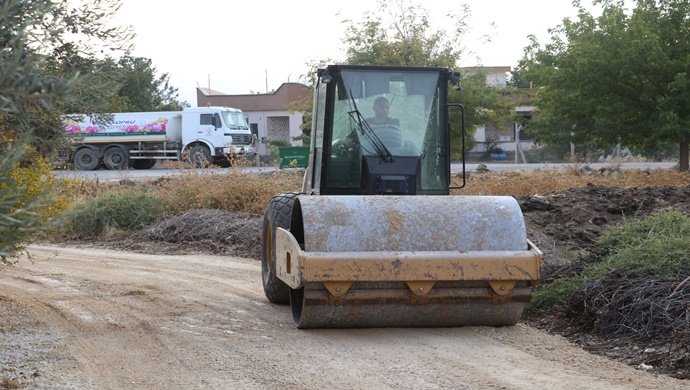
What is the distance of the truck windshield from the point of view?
140ft

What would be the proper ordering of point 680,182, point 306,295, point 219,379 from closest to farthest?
point 219,379
point 306,295
point 680,182

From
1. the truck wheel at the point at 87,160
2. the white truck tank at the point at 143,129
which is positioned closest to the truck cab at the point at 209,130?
the white truck tank at the point at 143,129

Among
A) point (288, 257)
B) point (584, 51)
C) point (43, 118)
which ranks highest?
point (584, 51)

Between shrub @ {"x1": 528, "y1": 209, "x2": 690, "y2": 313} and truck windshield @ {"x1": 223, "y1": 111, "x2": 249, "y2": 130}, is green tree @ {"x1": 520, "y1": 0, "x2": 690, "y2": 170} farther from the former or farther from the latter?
truck windshield @ {"x1": 223, "y1": 111, "x2": 249, "y2": 130}

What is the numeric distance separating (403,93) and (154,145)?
34.4 metres

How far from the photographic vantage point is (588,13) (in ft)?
87.5

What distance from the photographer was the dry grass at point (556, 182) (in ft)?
62.4

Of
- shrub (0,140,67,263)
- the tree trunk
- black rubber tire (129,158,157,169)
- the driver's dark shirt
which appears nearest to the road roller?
the driver's dark shirt

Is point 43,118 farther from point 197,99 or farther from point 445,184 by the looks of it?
point 197,99

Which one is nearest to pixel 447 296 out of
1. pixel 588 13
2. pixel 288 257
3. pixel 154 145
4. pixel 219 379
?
pixel 288 257

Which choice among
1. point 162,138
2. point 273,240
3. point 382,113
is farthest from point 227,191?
point 162,138

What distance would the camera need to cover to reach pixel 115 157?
42781mm

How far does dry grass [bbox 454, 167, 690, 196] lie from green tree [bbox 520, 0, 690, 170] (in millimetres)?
959

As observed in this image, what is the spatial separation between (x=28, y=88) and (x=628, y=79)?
2182cm
